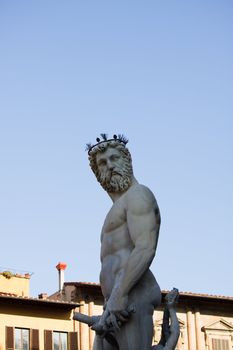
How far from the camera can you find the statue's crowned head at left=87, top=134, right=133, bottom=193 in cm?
1043

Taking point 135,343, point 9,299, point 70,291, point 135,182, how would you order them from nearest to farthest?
point 135,343
point 135,182
point 9,299
point 70,291

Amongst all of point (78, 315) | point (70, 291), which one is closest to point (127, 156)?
point (78, 315)

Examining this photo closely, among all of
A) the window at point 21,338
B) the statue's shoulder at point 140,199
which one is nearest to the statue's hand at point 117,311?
the statue's shoulder at point 140,199

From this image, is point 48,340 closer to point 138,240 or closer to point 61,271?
point 61,271

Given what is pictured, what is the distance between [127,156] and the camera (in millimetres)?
10547

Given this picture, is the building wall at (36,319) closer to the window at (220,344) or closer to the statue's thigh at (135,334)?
the window at (220,344)

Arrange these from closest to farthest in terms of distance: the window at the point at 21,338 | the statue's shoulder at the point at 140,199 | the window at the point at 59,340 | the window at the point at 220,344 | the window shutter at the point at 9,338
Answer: the statue's shoulder at the point at 140,199
the window shutter at the point at 9,338
the window at the point at 21,338
the window at the point at 59,340
the window at the point at 220,344

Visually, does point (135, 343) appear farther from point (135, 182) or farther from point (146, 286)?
point (135, 182)

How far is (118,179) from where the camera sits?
10422 mm

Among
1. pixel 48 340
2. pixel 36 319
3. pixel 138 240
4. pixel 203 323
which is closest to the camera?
pixel 138 240

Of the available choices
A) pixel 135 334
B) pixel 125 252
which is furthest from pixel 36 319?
pixel 135 334

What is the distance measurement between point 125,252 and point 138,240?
245mm

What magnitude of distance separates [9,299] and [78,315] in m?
37.5

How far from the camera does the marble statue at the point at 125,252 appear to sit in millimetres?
9898
